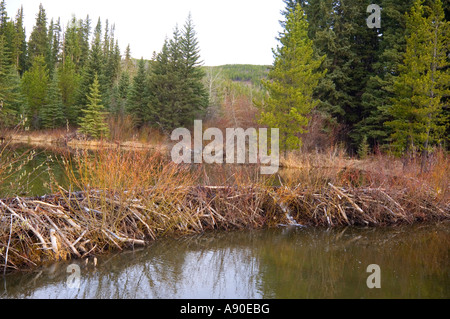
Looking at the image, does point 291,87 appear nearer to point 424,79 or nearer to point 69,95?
point 424,79

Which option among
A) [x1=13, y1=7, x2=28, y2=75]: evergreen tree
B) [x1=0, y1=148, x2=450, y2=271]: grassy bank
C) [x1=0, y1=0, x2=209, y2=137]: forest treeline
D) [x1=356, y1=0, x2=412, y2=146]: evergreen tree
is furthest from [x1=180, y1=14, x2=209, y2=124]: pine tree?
[x1=13, y1=7, x2=28, y2=75]: evergreen tree

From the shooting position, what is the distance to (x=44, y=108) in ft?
129

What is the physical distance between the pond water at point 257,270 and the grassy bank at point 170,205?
36cm

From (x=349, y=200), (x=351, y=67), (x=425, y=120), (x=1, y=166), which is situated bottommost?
(x=349, y=200)

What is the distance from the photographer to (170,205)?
289 inches

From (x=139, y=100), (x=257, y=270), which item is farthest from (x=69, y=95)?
(x=257, y=270)

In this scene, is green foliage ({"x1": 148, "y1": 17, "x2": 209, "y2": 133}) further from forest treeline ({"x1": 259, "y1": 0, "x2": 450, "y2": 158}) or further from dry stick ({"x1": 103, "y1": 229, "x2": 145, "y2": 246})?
dry stick ({"x1": 103, "y1": 229, "x2": 145, "y2": 246})

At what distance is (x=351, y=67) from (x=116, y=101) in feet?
83.8

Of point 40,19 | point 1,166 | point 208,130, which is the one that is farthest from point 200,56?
point 40,19

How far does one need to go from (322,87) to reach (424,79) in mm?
9546

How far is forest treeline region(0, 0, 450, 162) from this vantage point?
1805cm

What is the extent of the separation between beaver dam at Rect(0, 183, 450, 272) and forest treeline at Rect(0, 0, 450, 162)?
1.64m

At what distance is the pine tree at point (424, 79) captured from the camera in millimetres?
17125
